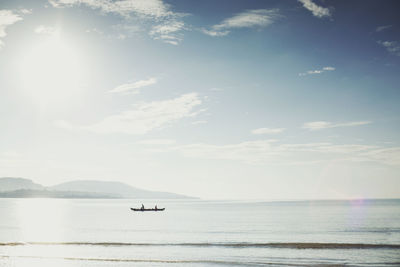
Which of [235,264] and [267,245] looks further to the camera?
[267,245]

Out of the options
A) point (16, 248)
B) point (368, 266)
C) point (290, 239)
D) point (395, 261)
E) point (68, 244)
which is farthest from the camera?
point (290, 239)

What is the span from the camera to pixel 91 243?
209 feet

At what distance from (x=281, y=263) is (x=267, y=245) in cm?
1625

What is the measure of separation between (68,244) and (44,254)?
37.9 feet

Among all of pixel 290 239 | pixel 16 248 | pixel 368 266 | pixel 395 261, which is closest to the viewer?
pixel 368 266

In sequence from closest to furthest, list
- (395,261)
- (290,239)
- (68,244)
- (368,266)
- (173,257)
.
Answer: (368,266) → (395,261) → (173,257) → (68,244) → (290,239)

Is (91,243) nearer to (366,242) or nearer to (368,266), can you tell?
(368,266)

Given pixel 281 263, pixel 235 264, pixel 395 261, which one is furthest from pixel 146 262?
pixel 395 261

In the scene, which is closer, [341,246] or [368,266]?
[368,266]

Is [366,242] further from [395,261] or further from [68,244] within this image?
[68,244]

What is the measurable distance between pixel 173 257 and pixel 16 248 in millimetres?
26888

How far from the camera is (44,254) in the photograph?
170 ft

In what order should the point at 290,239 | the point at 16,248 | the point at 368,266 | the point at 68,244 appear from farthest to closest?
1. the point at 290,239
2. the point at 68,244
3. the point at 16,248
4. the point at 368,266

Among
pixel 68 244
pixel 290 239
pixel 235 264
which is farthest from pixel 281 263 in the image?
pixel 68 244
